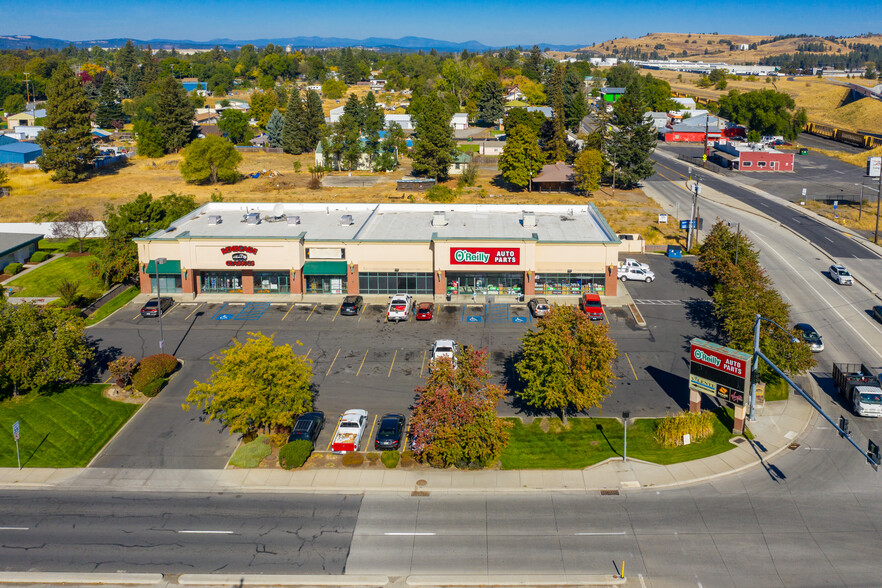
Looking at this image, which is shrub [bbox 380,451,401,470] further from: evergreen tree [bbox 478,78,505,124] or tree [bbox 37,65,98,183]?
evergreen tree [bbox 478,78,505,124]

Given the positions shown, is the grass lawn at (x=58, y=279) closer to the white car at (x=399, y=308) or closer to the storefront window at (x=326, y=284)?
the storefront window at (x=326, y=284)

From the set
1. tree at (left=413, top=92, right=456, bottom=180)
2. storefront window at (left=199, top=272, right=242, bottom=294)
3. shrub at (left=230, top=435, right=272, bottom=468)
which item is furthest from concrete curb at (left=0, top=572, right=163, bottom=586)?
tree at (left=413, top=92, right=456, bottom=180)

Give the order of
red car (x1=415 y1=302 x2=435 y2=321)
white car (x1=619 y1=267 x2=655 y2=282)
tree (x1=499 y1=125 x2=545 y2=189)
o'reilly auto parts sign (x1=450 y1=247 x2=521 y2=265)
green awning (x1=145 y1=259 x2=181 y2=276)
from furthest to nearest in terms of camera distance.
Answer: tree (x1=499 y1=125 x2=545 y2=189) < white car (x1=619 y1=267 x2=655 y2=282) < green awning (x1=145 y1=259 x2=181 y2=276) < o'reilly auto parts sign (x1=450 y1=247 x2=521 y2=265) < red car (x1=415 y1=302 x2=435 y2=321)

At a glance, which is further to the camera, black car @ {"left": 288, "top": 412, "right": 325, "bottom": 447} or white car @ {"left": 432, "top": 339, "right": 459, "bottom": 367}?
white car @ {"left": 432, "top": 339, "right": 459, "bottom": 367}

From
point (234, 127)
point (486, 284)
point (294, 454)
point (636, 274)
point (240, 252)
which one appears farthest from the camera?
point (234, 127)

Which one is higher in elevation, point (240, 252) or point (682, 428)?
point (240, 252)

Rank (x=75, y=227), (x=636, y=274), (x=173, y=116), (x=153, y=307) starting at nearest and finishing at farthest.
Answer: (x=153, y=307) < (x=636, y=274) < (x=75, y=227) < (x=173, y=116)

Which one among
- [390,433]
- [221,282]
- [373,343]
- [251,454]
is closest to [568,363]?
[390,433]

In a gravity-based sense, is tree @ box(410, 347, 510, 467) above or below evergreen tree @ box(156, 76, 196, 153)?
below

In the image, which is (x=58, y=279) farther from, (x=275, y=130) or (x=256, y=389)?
(x=275, y=130)
